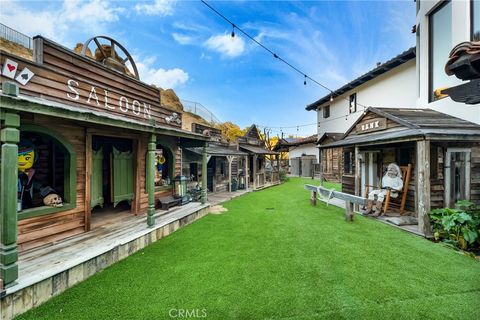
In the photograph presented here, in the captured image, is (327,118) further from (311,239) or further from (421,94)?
(311,239)

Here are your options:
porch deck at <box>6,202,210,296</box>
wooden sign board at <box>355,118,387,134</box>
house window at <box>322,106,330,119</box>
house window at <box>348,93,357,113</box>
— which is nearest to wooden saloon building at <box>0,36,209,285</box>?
porch deck at <box>6,202,210,296</box>

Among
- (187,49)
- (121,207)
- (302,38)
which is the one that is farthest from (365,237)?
(187,49)

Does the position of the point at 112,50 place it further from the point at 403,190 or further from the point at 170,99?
the point at 170,99

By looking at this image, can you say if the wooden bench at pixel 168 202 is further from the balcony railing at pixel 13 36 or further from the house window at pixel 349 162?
the balcony railing at pixel 13 36

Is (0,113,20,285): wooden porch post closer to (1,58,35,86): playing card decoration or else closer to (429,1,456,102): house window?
(1,58,35,86): playing card decoration

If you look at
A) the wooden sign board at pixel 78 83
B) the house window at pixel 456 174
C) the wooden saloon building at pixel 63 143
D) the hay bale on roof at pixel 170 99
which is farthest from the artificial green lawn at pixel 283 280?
the hay bale on roof at pixel 170 99

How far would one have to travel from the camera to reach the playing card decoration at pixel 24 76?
A: 362 centimetres

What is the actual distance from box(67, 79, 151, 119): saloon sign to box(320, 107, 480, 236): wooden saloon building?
719 centimetres

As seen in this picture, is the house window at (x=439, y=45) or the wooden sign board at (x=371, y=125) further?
the wooden sign board at (x=371, y=125)

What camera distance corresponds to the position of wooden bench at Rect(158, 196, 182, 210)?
22.0 ft

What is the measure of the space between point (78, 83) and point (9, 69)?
120cm

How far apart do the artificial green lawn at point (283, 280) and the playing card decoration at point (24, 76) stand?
3566mm

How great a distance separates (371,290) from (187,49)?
16.0m

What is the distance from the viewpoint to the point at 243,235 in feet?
17.3
